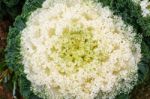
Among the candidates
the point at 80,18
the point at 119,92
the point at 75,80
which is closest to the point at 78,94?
the point at 75,80

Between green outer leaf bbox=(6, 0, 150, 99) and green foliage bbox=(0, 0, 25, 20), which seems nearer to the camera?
green outer leaf bbox=(6, 0, 150, 99)

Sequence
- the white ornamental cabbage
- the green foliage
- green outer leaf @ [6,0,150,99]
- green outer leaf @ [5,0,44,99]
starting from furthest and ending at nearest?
the green foliage
green outer leaf @ [5,0,44,99]
green outer leaf @ [6,0,150,99]
the white ornamental cabbage

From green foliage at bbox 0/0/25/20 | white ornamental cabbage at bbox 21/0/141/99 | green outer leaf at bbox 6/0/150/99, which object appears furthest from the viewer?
green foliage at bbox 0/0/25/20

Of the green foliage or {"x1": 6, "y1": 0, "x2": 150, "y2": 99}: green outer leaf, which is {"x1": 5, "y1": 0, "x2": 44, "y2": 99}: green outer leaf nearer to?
{"x1": 6, "y1": 0, "x2": 150, "y2": 99}: green outer leaf

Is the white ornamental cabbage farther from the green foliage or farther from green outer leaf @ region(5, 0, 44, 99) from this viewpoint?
the green foliage

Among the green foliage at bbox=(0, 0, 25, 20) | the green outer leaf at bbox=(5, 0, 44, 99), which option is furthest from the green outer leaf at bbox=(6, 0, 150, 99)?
the green foliage at bbox=(0, 0, 25, 20)

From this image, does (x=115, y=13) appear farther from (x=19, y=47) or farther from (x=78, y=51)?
(x=19, y=47)

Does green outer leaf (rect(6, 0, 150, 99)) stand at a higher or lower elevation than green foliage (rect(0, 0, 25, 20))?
lower

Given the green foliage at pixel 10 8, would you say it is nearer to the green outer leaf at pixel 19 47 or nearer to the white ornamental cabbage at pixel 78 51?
the green outer leaf at pixel 19 47
